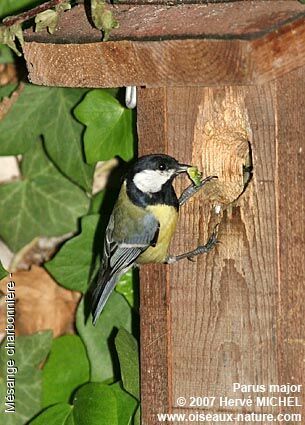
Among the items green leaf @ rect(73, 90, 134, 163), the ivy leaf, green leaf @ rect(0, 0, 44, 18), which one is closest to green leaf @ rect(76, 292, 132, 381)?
the ivy leaf

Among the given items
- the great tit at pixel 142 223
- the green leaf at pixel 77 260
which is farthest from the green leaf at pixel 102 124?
the green leaf at pixel 77 260

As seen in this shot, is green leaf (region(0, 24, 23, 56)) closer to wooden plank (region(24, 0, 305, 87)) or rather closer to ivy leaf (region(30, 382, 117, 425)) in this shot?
wooden plank (region(24, 0, 305, 87))

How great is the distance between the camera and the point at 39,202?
257 cm

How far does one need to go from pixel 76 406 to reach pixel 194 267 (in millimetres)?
549

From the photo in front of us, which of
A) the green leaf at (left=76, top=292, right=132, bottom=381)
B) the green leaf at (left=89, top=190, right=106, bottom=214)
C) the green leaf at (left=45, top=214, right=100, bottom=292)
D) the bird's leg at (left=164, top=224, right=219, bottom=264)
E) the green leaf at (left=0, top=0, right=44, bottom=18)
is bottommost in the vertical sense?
the green leaf at (left=76, top=292, right=132, bottom=381)

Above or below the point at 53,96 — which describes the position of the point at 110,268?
below

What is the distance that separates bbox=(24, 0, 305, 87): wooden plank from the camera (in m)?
1.66

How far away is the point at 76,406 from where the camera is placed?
228 centimetres

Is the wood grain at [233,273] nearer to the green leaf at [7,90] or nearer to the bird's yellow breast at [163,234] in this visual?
the bird's yellow breast at [163,234]

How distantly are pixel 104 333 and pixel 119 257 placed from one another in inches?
16.2

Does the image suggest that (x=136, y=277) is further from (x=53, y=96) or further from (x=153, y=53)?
(x=153, y=53)

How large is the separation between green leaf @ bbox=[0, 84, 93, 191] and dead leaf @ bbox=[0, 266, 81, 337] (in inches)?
16.8

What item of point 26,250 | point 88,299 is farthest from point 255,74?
point 26,250

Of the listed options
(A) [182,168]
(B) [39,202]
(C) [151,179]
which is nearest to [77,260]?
(B) [39,202]
